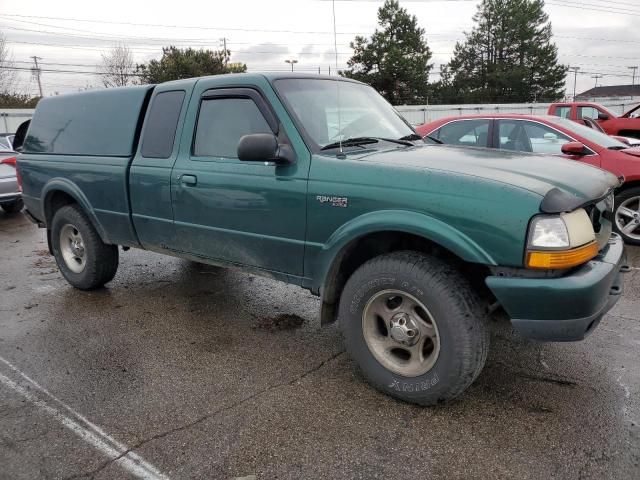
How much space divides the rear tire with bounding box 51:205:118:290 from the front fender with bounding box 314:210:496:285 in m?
2.75

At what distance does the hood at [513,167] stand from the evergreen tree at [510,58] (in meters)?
57.5

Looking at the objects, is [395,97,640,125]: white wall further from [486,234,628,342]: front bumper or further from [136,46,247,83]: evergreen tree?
[486,234,628,342]: front bumper

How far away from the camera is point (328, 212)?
10.6ft

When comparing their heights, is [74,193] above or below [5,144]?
below

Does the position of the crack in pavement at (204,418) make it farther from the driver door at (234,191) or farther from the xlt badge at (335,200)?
the xlt badge at (335,200)

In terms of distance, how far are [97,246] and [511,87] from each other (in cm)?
5827

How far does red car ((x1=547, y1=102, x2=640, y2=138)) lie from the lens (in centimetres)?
1142

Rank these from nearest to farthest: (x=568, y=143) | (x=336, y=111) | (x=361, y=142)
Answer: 1. (x=361, y=142)
2. (x=336, y=111)
3. (x=568, y=143)

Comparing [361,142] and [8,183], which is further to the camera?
[8,183]

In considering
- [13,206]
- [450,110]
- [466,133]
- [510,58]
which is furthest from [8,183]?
[510,58]

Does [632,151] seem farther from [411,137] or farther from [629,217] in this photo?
[411,137]

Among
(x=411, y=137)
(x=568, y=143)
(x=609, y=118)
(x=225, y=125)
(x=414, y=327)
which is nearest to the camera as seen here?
(x=414, y=327)

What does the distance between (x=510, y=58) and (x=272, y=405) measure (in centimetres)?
6225

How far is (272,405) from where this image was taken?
310 centimetres
